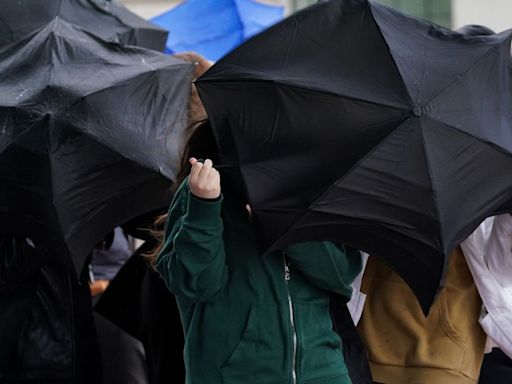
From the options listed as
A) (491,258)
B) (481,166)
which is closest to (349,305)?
(491,258)

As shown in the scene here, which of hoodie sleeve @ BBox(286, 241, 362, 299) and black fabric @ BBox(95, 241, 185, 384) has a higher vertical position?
hoodie sleeve @ BBox(286, 241, 362, 299)

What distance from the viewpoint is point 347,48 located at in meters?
3.17

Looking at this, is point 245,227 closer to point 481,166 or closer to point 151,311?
point 481,166

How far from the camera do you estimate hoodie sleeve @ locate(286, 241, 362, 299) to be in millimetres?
3352

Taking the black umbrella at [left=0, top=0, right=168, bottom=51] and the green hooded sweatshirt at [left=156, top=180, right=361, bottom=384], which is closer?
the green hooded sweatshirt at [left=156, top=180, right=361, bottom=384]

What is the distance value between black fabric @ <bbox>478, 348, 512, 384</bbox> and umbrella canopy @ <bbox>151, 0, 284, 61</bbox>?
307 cm

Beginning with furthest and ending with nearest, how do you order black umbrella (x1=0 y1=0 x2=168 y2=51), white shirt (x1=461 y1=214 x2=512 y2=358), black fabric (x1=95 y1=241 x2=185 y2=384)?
black fabric (x1=95 y1=241 x2=185 y2=384), black umbrella (x1=0 y1=0 x2=168 y2=51), white shirt (x1=461 y1=214 x2=512 y2=358)

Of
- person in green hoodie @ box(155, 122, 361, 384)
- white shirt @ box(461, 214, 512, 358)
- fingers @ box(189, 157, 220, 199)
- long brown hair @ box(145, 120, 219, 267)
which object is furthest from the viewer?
white shirt @ box(461, 214, 512, 358)

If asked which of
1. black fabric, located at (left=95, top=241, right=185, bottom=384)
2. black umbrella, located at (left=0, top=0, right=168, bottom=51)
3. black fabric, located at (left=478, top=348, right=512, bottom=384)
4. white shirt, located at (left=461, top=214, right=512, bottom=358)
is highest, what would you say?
black umbrella, located at (left=0, top=0, right=168, bottom=51)

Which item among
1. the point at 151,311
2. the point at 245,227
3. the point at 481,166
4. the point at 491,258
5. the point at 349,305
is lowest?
the point at 151,311

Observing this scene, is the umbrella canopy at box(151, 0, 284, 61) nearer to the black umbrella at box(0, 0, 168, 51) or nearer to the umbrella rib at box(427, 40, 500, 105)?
the black umbrella at box(0, 0, 168, 51)

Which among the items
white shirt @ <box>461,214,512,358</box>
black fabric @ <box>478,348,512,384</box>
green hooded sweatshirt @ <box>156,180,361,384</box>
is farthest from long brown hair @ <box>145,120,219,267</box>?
black fabric @ <box>478,348,512,384</box>

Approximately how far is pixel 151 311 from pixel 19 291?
596 millimetres

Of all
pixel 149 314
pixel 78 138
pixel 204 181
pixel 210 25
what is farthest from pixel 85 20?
pixel 204 181
